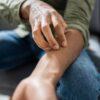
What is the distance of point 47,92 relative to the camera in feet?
2.44

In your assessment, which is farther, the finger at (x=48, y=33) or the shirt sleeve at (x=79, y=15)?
the shirt sleeve at (x=79, y=15)

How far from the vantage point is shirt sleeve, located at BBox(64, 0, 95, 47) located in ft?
2.95

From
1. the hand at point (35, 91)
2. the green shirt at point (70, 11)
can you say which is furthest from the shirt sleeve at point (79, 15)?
the hand at point (35, 91)

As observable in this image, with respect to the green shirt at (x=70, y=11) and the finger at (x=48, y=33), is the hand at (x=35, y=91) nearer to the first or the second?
the finger at (x=48, y=33)

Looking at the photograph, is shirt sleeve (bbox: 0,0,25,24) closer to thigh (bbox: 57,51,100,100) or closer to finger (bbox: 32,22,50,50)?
finger (bbox: 32,22,50,50)

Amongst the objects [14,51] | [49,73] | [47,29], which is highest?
[47,29]

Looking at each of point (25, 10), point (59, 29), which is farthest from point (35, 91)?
point (25, 10)

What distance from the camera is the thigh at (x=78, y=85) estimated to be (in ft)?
2.77

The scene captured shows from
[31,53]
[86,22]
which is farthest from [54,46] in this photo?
[31,53]

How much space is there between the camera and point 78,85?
0.85 m

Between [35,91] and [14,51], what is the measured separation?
360 mm

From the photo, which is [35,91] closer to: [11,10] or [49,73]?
[49,73]

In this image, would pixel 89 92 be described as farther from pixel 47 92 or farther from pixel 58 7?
pixel 58 7

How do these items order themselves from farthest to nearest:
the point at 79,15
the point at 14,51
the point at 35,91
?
the point at 14,51
the point at 79,15
the point at 35,91
